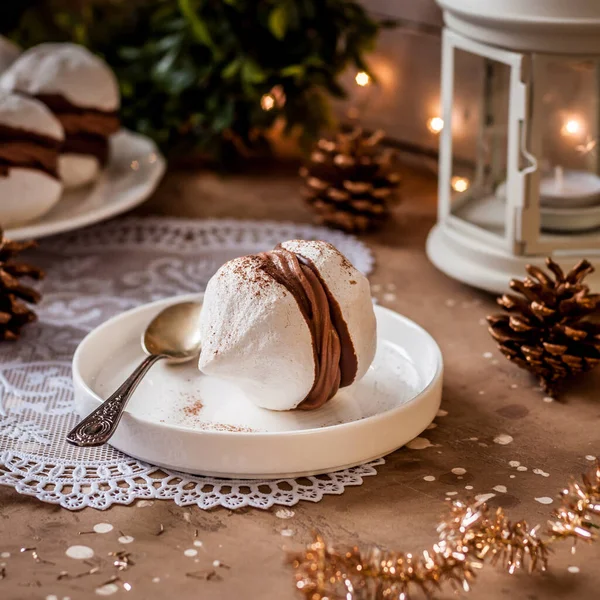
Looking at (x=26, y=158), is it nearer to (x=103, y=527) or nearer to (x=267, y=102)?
(x=267, y=102)

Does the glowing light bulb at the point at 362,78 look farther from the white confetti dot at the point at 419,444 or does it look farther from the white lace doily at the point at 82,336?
the white confetti dot at the point at 419,444

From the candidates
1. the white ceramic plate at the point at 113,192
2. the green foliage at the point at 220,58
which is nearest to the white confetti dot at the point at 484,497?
the white ceramic plate at the point at 113,192

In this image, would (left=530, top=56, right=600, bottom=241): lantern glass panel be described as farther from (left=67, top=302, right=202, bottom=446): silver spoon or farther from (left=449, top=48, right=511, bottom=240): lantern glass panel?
(left=67, top=302, right=202, bottom=446): silver spoon

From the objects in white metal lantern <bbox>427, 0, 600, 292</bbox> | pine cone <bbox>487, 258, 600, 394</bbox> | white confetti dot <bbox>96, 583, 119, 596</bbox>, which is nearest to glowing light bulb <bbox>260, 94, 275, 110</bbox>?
white metal lantern <bbox>427, 0, 600, 292</bbox>

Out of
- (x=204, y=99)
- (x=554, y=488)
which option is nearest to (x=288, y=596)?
(x=554, y=488)

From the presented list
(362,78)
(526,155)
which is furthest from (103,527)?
(362,78)
